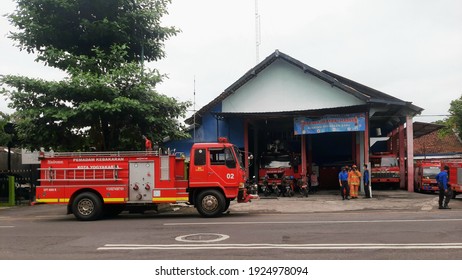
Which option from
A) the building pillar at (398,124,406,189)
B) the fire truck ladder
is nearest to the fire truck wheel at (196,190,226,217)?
the fire truck ladder

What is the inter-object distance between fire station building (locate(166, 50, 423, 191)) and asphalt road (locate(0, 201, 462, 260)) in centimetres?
967

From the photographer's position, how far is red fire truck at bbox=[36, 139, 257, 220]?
14.3 m

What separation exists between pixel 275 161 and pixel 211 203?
10818mm

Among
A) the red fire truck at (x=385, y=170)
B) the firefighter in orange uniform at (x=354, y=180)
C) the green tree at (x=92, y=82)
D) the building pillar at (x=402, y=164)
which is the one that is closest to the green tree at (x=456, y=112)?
the building pillar at (x=402, y=164)

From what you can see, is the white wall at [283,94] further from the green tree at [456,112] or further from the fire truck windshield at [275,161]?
the green tree at [456,112]

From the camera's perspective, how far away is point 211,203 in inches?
562

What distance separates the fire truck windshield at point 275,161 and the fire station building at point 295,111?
579 millimetres

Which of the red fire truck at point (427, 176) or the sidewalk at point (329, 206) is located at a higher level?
→ the red fire truck at point (427, 176)

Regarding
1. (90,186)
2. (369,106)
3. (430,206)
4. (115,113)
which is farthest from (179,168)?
(369,106)

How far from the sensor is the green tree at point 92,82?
17.4 meters

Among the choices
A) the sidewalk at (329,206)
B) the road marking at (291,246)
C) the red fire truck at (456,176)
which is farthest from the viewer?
the red fire truck at (456,176)

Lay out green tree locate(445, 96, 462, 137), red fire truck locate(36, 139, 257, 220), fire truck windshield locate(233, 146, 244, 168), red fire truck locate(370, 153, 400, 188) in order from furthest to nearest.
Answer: green tree locate(445, 96, 462, 137) < red fire truck locate(370, 153, 400, 188) < fire truck windshield locate(233, 146, 244, 168) < red fire truck locate(36, 139, 257, 220)

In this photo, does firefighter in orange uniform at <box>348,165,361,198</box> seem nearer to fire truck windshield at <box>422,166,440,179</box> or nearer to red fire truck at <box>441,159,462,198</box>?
red fire truck at <box>441,159,462,198</box>

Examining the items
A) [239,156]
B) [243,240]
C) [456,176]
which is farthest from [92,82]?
[456,176]
